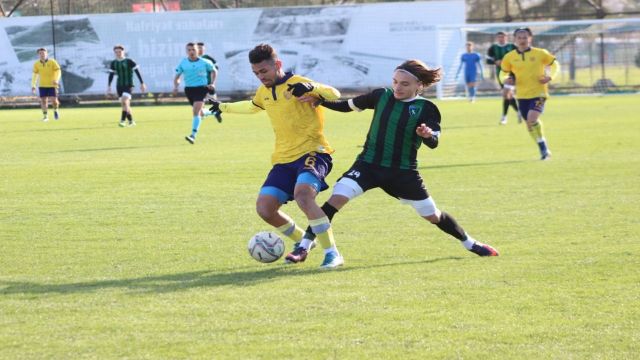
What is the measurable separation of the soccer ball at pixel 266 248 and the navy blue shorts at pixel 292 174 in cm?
35

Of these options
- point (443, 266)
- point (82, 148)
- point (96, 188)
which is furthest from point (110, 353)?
point (82, 148)

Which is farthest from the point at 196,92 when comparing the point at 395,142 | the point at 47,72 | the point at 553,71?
the point at 395,142

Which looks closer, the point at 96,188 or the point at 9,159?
the point at 96,188

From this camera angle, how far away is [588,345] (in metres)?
5.34

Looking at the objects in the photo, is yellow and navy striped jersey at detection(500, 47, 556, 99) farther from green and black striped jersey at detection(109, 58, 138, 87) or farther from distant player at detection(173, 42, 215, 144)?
green and black striped jersey at detection(109, 58, 138, 87)

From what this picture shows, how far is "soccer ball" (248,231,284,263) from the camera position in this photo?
25.1 ft

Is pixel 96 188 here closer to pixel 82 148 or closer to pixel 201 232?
pixel 201 232

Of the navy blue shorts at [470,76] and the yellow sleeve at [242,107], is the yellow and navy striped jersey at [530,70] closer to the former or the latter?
the yellow sleeve at [242,107]

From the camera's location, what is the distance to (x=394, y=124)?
25.6ft

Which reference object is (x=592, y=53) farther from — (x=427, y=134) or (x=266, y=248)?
(x=266, y=248)

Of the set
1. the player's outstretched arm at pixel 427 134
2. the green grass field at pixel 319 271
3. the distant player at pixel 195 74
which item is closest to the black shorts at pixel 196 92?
the distant player at pixel 195 74

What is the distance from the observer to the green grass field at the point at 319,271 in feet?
17.9

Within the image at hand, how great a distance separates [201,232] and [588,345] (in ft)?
15.8

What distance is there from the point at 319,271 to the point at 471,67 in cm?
2927
